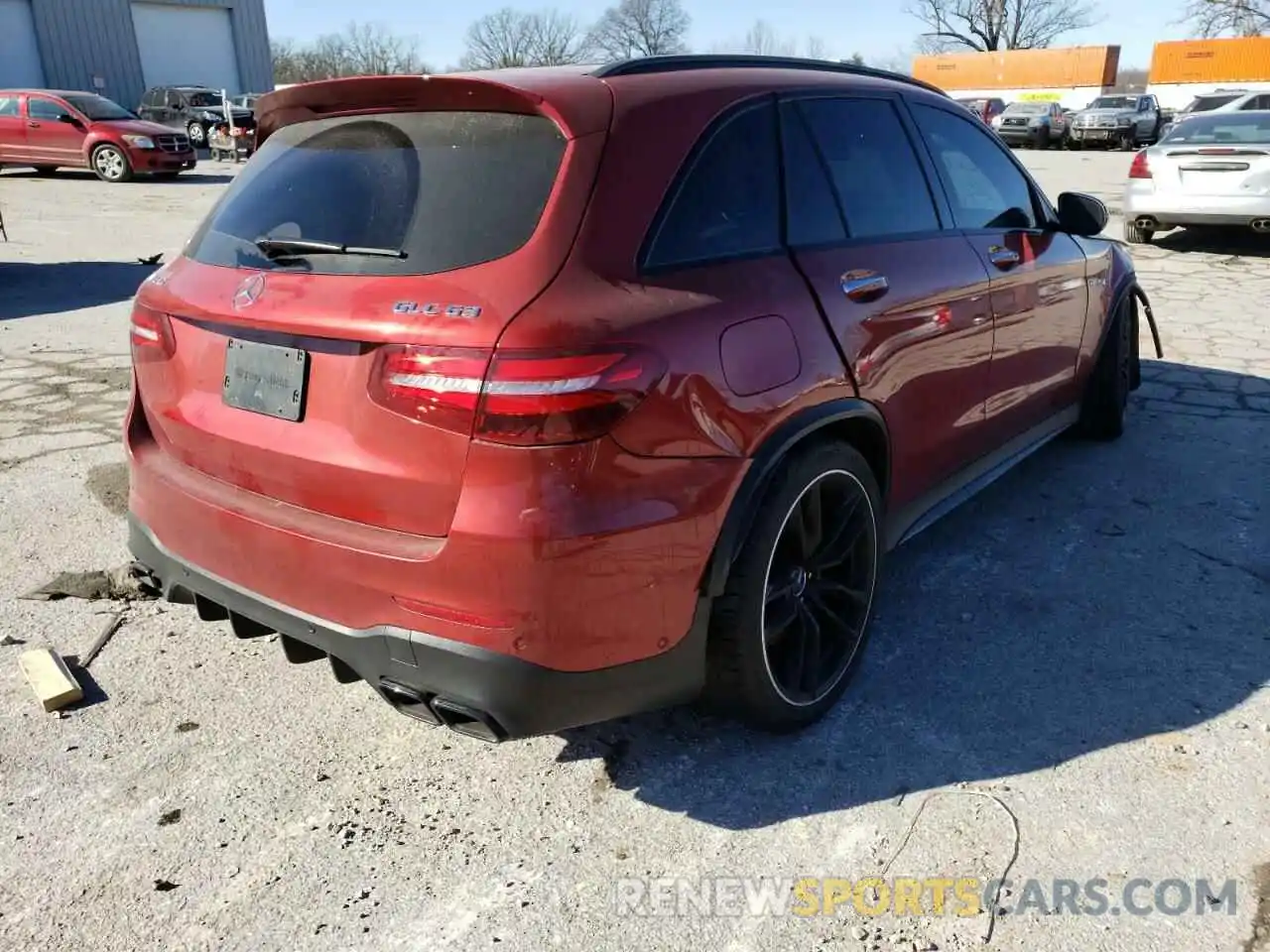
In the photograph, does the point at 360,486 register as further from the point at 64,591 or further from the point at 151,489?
the point at 64,591

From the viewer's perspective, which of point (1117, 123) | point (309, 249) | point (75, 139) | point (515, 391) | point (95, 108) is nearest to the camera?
point (515, 391)

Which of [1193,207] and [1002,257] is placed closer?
[1002,257]

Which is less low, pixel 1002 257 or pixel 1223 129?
pixel 1002 257

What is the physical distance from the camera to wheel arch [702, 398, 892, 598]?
2.38m

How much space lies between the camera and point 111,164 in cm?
1944

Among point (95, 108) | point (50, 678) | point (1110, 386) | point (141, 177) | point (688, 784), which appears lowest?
point (141, 177)

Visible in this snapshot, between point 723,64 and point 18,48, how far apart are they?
38.1 m

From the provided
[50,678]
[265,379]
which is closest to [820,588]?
[265,379]

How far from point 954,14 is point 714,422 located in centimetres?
8750

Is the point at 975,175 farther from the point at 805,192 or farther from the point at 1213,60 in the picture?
the point at 1213,60

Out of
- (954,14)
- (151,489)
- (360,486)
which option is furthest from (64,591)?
(954,14)

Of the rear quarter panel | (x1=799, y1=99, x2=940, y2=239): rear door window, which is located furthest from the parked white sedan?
the rear quarter panel

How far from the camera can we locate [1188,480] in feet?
15.5

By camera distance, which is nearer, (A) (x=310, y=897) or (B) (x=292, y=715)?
(A) (x=310, y=897)
